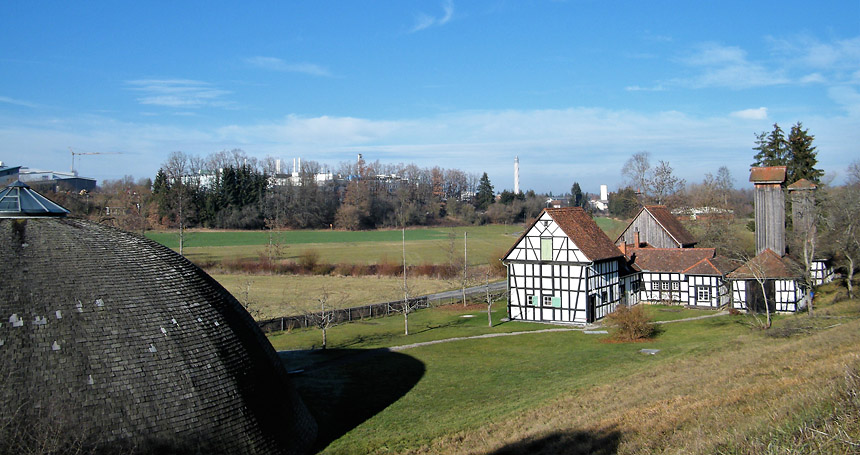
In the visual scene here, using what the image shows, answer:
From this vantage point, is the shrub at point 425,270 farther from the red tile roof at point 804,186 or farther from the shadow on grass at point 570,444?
the shadow on grass at point 570,444

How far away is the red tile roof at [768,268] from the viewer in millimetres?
37969

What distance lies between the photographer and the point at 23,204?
15.7 metres

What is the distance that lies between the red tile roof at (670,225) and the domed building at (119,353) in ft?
129

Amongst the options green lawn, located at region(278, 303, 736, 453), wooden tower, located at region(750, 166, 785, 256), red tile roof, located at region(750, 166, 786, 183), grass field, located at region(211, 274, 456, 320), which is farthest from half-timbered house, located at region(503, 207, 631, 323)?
grass field, located at region(211, 274, 456, 320)

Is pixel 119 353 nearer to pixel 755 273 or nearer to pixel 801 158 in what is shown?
pixel 755 273

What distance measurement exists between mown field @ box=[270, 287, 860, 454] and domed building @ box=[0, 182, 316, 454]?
3.50 m

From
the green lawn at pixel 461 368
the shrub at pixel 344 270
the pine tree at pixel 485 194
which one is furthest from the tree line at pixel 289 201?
the green lawn at pixel 461 368

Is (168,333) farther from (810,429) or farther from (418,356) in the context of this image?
(418,356)

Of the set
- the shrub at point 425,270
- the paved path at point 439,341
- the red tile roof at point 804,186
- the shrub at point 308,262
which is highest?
the red tile roof at point 804,186

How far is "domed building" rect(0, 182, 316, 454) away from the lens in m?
12.4

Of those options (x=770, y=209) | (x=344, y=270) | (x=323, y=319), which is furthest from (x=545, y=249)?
(x=344, y=270)

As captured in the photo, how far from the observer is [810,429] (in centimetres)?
820

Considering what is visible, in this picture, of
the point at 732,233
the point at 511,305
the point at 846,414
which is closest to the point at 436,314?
the point at 511,305

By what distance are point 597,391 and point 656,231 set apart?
3138 cm
